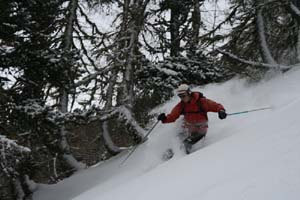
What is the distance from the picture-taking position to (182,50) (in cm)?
1748

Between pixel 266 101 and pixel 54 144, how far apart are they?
19.3 ft

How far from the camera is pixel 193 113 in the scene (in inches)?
418

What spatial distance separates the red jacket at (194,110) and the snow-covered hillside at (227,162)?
29.8 inches

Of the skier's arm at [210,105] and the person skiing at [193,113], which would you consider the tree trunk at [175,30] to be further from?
the skier's arm at [210,105]

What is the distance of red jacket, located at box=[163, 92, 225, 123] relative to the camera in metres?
10.4

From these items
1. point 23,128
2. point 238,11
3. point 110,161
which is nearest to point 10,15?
point 23,128

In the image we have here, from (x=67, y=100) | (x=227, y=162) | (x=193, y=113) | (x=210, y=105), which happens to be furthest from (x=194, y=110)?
(x=67, y=100)

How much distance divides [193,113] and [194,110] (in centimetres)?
8

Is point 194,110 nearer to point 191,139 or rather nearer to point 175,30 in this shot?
point 191,139

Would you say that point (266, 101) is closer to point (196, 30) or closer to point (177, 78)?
point (177, 78)

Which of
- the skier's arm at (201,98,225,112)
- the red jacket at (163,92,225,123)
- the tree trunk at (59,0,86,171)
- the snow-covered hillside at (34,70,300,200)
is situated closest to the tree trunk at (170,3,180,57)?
the snow-covered hillside at (34,70,300,200)

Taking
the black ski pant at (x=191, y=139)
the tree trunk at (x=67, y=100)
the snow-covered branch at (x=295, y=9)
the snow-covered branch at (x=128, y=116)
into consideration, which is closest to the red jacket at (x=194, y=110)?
the black ski pant at (x=191, y=139)

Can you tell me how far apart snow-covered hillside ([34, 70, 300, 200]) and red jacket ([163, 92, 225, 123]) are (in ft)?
2.49

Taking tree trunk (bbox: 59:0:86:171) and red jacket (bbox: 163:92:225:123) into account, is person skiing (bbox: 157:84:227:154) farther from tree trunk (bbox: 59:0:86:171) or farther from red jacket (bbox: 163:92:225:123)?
tree trunk (bbox: 59:0:86:171)
